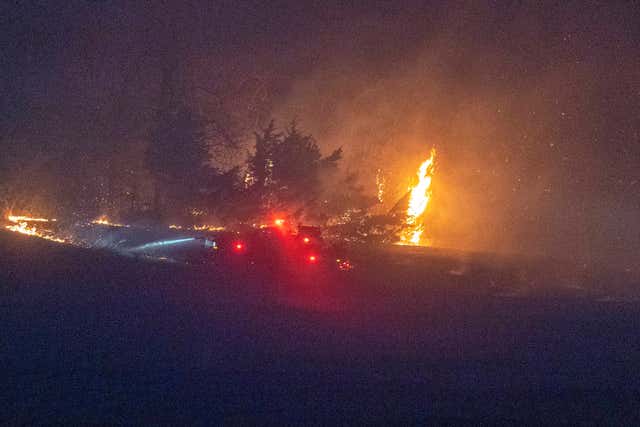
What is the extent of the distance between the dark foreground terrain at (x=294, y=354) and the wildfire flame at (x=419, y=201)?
16.9 metres

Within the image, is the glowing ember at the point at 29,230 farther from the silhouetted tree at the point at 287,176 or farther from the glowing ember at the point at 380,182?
the glowing ember at the point at 380,182

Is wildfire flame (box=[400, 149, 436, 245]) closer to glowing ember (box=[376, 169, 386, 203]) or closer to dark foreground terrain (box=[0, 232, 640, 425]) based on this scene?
glowing ember (box=[376, 169, 386, 203])

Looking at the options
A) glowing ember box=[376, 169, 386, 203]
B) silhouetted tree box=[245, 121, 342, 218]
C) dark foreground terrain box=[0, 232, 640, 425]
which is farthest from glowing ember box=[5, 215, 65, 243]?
glowing ember box=[376, 169, 386, 203]

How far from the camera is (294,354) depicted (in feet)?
28.4

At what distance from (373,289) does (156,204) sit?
2504 centimetres

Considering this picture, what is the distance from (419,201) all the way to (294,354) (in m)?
24.4

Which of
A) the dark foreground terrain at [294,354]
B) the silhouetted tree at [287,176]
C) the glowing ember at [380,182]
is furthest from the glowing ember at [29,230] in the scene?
the glowing ember at [380,182]

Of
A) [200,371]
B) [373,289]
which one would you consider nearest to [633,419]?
[200,371]

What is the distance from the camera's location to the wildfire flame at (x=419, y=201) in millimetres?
32344

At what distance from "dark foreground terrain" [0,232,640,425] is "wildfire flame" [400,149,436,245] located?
55.6 feet

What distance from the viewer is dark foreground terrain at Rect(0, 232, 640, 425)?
6645 millimetres

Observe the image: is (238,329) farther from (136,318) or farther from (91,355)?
(91,355)

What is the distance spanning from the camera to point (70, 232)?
37219 mm

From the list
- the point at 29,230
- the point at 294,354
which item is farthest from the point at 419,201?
the point at 294,354
